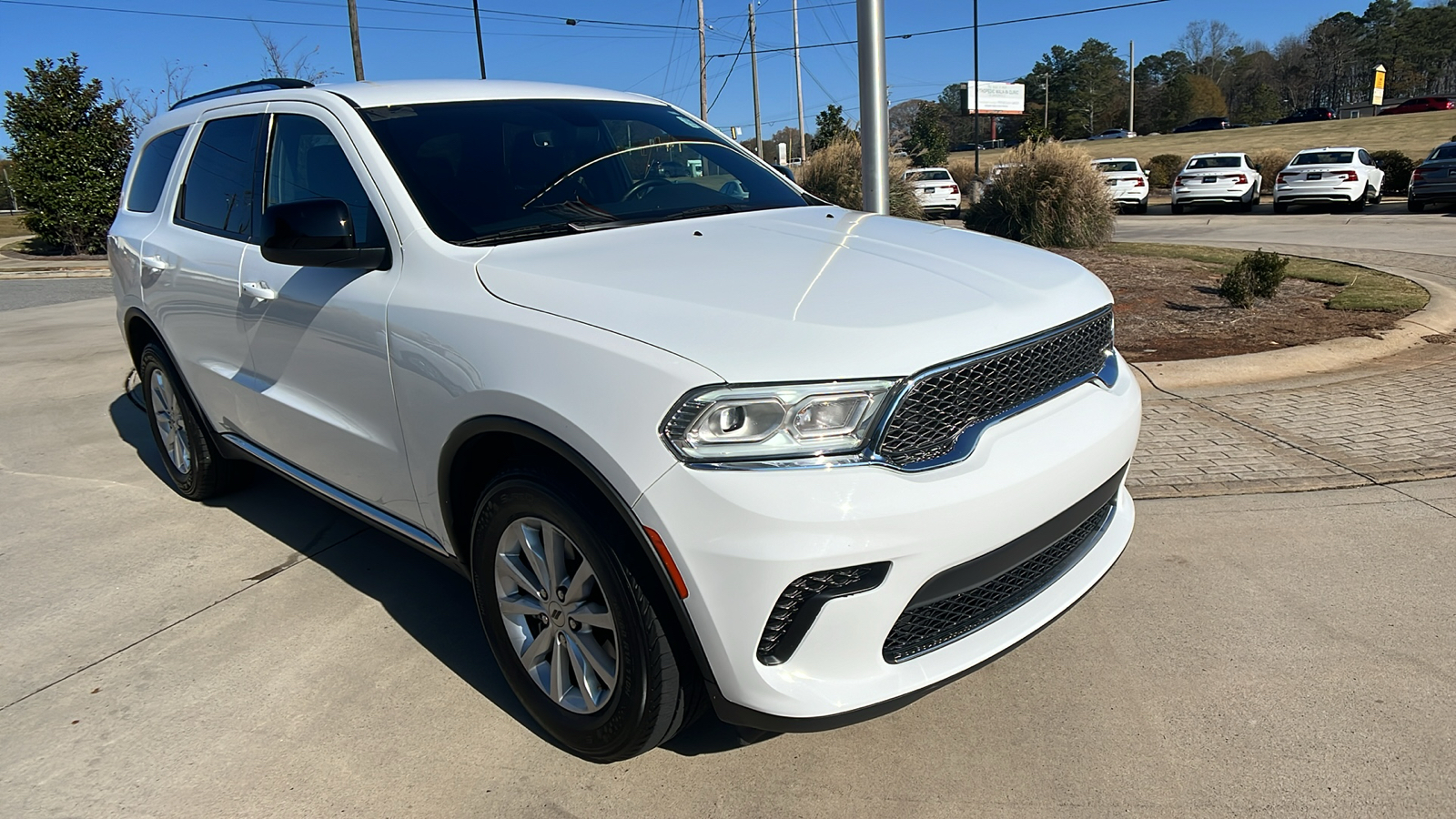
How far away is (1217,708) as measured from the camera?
2.83 meters

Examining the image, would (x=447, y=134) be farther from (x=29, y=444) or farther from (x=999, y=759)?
(x=29, y=444)

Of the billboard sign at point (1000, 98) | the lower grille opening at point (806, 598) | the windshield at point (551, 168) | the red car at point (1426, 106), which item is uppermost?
the billboard sign at point (1000, 98)

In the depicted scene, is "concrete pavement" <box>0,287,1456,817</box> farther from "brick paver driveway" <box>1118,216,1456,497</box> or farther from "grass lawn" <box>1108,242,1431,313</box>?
"grass lawn" <box>1108,242,1431,313</box>

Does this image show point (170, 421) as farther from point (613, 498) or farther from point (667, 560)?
point (667, 560)

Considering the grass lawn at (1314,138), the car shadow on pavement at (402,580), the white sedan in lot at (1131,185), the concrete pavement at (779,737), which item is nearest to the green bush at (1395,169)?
the white sedan in lot at (1131,185)

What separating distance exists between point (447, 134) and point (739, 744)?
222 cm

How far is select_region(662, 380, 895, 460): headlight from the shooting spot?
7.00 ft

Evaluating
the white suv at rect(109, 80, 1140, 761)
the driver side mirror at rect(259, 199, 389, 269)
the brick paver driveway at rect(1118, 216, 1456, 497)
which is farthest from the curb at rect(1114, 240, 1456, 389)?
the driver side mirror at rect(259, 199, 389, 269)

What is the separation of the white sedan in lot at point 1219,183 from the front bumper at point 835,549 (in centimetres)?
2581

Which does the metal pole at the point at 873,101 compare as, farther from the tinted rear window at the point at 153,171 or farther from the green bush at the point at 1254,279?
the tinted rear window at the point at 153,171

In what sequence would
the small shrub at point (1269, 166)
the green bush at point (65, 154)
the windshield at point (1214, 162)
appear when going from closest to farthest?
the green bush at point (65, 154)
the windshield at point (1214, 162)
the small shrub at point (1269, 166)

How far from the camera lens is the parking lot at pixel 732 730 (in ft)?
8.39

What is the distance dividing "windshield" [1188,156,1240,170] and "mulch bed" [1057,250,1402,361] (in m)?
17.1

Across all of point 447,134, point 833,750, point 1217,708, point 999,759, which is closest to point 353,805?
point 833,750
